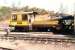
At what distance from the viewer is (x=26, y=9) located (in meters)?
2.48

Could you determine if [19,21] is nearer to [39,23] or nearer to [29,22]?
[29,22]

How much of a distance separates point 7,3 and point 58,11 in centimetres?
61

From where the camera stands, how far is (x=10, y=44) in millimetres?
2385

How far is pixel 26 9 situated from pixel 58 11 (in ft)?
1.25

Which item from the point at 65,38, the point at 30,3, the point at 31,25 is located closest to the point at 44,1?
the point at 30,3

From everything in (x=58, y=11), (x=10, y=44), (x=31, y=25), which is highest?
(x=58, y=11)

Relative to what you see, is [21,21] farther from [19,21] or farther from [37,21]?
[37,21]

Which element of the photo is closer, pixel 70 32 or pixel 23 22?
pixel 70 32

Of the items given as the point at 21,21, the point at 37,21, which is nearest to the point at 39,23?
the point at 37,21

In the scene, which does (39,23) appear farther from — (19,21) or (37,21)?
(19,21)

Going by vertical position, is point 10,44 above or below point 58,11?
below

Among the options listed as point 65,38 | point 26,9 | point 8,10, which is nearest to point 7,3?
point 8,10

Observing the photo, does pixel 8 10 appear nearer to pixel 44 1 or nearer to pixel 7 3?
pixel 7 3

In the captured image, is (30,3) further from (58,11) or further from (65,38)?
(65,38)
